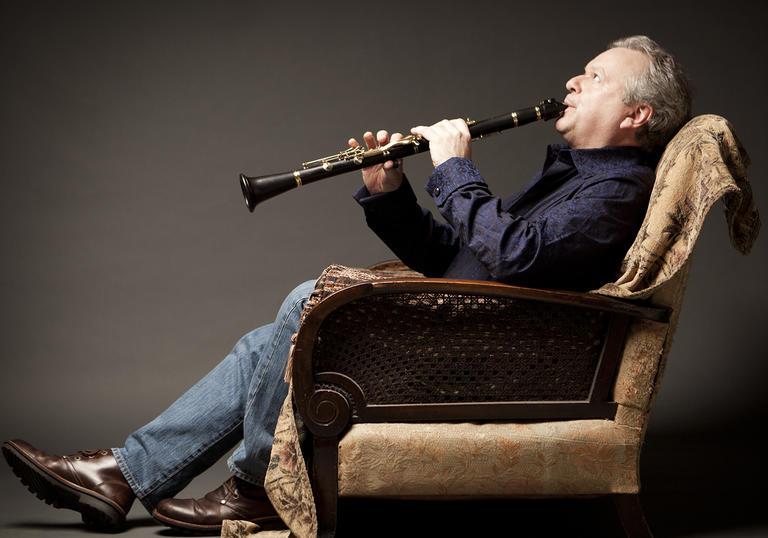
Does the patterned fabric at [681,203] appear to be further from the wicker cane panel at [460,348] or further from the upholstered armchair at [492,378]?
the wicker cane panel at [460,348]

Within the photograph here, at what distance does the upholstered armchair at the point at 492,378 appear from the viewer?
2117 millimetres

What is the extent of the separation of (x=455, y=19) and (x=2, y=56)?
1.96 metres

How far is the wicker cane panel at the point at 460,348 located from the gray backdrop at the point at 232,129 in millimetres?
1641

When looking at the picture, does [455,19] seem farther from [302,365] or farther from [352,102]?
[302,365]

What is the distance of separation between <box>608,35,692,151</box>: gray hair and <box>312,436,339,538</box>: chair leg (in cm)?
120

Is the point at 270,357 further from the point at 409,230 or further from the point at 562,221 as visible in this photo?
the point at 562,221

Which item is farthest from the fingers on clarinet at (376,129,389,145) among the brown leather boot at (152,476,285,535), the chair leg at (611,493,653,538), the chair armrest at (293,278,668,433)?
the chair leg at (611,493,653,538)

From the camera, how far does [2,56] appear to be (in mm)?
3793

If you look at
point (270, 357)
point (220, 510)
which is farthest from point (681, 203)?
point (220, 510)

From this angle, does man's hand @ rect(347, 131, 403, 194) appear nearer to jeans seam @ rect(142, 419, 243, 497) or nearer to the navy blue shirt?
the navy blue shirt

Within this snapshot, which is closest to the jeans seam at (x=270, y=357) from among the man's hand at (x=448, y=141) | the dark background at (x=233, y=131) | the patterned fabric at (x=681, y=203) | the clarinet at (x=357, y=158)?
the clarinet at (x=357, y=158)

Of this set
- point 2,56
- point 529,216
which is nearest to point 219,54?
point 2,56

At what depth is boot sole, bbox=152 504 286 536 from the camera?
2.42 m

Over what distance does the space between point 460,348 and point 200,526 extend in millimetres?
915
